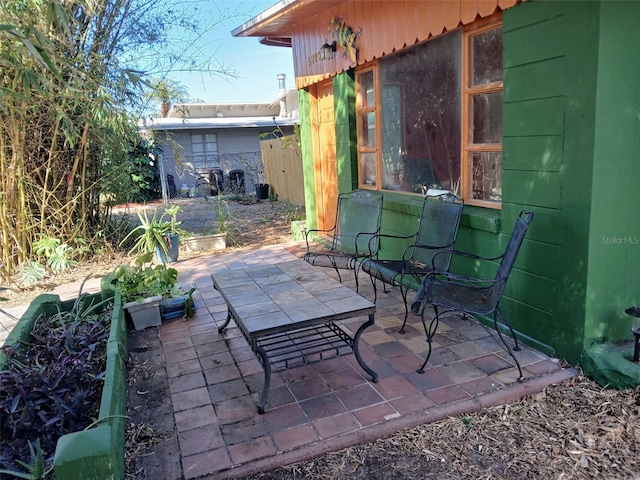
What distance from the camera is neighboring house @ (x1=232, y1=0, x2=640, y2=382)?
239cm

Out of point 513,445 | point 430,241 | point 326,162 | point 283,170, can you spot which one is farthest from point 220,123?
point 513,445

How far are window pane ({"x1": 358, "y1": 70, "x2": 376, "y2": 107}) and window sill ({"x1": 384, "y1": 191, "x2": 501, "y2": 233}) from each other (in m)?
1.18

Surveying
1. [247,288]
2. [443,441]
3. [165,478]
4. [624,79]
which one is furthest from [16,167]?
[624,79]

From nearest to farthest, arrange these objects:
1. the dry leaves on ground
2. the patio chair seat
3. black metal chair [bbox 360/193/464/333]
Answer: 1. the dry leaves on ground
2. the patio chair seat
3. black metal chair [bbox 360/193/464/333]

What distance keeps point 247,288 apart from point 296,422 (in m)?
0.93

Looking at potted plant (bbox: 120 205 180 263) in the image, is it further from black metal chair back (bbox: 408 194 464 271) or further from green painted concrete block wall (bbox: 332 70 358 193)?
black metal chair back (bbox: 408 194 464 271)

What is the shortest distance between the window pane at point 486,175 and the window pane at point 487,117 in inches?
4.4

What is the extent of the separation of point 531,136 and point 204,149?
1521 cm

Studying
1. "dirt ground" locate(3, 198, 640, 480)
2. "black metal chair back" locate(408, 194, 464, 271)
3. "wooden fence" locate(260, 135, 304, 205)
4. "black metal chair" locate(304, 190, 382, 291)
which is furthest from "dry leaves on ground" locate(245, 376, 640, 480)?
"wooden fence" locate(260, 135, 304, 205)

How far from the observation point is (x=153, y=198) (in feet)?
47.4

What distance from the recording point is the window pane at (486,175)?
10.6 ft

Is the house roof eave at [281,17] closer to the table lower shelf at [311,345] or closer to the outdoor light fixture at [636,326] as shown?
the table lower shelf at [311,345]

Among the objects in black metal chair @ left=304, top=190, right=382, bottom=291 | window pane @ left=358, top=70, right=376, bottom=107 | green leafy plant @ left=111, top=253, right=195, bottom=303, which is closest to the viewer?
green leafy plant @ left=111, top=253, right=195, bottom=303

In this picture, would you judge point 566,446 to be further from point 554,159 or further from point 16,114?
point 16,114
